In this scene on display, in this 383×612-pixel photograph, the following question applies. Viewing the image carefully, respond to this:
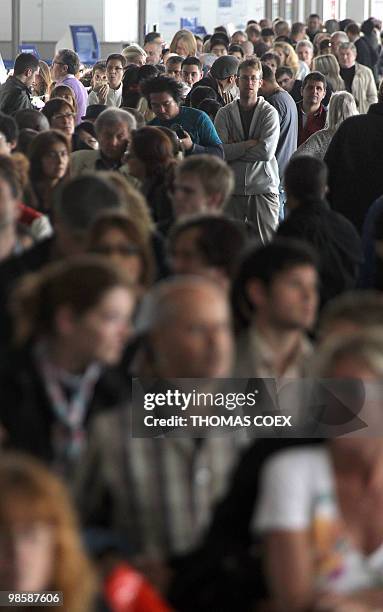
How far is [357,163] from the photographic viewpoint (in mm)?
9219

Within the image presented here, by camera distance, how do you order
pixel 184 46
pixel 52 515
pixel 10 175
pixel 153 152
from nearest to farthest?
pixel 52 515 → pixel 10 175 → pixel 153 152 → pixel 184 46

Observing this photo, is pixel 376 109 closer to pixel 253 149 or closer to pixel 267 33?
pixel 253 149

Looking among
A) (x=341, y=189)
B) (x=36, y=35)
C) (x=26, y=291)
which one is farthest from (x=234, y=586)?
(x=36, y=35)

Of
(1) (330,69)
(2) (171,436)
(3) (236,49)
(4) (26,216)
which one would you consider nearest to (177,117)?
(4) (26,216)

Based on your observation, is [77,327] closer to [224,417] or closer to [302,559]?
[224,417]

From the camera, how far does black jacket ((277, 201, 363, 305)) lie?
621 cm

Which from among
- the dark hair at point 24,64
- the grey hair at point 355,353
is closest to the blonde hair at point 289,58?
the dark hair at point 24,64

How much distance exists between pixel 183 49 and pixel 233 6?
19.6 m

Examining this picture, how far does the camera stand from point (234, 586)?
3.35 m

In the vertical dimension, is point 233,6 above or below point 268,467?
below

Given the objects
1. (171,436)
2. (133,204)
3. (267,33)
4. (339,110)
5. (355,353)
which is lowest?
(267,33)

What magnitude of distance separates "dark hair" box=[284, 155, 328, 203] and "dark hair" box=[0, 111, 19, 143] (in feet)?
8.36
